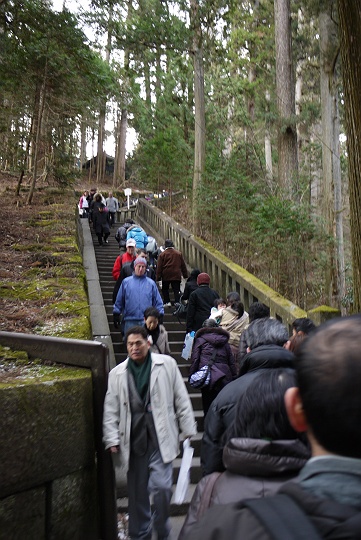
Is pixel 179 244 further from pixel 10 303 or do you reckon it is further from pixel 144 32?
pixel 10 303

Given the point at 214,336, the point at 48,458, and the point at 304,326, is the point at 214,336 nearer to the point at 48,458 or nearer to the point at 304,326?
the point at 304,326

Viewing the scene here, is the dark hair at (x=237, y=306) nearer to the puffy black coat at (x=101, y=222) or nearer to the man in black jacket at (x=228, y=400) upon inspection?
the man in black jacket at (x=228, y=400)

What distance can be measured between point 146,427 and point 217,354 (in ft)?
5.14

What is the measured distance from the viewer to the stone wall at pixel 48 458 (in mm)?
3215

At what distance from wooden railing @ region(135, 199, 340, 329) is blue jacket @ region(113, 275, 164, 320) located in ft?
6.38

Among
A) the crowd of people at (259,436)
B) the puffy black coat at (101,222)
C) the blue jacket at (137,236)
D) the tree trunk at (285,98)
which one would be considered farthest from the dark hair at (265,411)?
the puffy black coat at (101,222)

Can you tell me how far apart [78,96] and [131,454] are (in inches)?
609

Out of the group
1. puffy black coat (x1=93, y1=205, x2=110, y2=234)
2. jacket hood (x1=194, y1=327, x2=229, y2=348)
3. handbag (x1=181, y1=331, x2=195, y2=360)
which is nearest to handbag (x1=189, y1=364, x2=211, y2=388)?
jacket hood (x1=194, y1=327, x2=229, y2=348)

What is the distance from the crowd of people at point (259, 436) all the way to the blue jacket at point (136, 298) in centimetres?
262

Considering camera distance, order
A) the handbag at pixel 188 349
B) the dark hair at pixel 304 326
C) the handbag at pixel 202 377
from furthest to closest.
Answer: the handbag at pixel 188 349, the handbag at pixel 202 377, the dark hair at pixel 304 326

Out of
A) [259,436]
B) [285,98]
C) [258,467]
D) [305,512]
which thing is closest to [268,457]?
[258,467]

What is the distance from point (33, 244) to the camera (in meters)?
10.0

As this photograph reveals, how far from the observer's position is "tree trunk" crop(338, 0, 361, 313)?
5922mm

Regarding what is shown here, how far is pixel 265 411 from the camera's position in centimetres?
192
